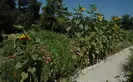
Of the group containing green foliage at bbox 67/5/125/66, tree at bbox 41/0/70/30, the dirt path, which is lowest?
tree at bbox 41/0/70/30

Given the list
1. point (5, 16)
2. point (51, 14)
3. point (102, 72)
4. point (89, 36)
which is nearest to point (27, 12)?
point (5, 16)

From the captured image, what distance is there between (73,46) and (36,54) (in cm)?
172

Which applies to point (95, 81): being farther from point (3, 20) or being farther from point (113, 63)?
point (3, 20)

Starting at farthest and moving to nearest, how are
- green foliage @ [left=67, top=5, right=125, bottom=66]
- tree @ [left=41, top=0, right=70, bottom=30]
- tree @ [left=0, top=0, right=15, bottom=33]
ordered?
tree @ [left=41, top=0, right=70, bottom=30] < tree @ [left=0, top=0, right=15, bottom=33] < green foliage @ [left=67, top=5, right=125, bottom=66]

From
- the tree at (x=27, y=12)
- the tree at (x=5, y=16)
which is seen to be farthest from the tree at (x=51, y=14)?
the tree at (x=5, y=16)

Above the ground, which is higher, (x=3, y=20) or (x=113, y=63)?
(x=113, y=63)

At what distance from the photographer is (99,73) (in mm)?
4539

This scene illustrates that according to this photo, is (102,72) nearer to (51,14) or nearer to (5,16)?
(5,16)

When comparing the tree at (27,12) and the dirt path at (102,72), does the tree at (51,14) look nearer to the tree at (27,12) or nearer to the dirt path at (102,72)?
the tree at (27,12)

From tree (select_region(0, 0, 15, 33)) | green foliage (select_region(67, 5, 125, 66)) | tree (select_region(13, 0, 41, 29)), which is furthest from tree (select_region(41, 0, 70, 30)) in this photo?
green foliage (select_region(67, 5, 125, 66))

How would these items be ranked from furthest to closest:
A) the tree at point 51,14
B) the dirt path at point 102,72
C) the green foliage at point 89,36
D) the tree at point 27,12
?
1. the tree at point 51,14
2. the tree at point 27,12
3. the green foliage at point 89,36
4. the dirt path at point 102,72

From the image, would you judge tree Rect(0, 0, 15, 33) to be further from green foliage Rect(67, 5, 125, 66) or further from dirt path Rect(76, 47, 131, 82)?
dirt path Rect(76, 47, 131, 82)

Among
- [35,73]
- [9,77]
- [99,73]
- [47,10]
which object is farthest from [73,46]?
[47,10]

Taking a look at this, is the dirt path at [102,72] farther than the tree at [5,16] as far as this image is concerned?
No
